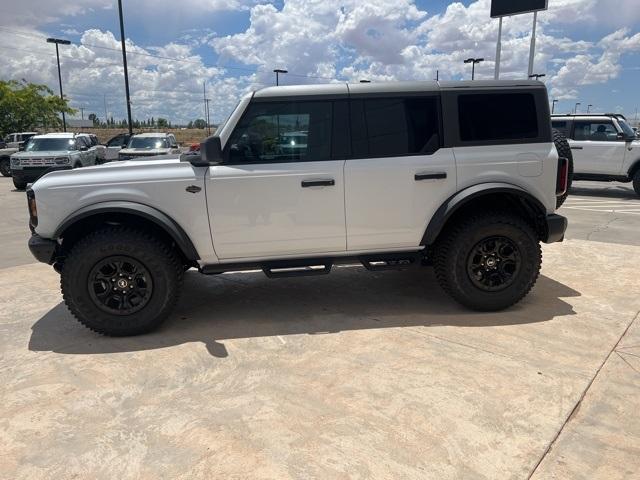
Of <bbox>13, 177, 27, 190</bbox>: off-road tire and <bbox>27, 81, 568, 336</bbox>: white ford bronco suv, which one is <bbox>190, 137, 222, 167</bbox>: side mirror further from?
<bbox>13, 177, 27, 190</bbox>: off-road tire

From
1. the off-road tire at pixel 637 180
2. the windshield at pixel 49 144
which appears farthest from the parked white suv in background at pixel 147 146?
the off-road tire at pixel 637 180

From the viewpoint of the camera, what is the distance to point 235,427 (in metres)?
2.69

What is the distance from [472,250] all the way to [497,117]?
3.78 feet

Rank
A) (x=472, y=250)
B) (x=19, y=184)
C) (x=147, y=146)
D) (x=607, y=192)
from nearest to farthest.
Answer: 1. (x=472, y=250)
2. (x=607, y=192)
3. (x=19, y=184)
4. (x=147, y=146)

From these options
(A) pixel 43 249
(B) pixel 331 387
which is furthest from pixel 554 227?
(A) pixel 43 249

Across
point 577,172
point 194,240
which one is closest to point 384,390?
point 194,240

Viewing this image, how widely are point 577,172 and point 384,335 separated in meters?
10.9

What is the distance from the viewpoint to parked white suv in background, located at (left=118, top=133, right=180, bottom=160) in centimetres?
1454

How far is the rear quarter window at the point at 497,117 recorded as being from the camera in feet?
13.4

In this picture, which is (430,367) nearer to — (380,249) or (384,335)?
(384,335)

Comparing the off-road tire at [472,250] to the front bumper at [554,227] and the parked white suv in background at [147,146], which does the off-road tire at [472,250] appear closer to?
the front bumper at [554,227]

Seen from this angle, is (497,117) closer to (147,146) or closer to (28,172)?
(147,146)

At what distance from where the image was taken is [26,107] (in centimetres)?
3700

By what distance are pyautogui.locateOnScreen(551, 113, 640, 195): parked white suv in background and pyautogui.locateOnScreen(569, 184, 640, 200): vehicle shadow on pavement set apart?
46cm
